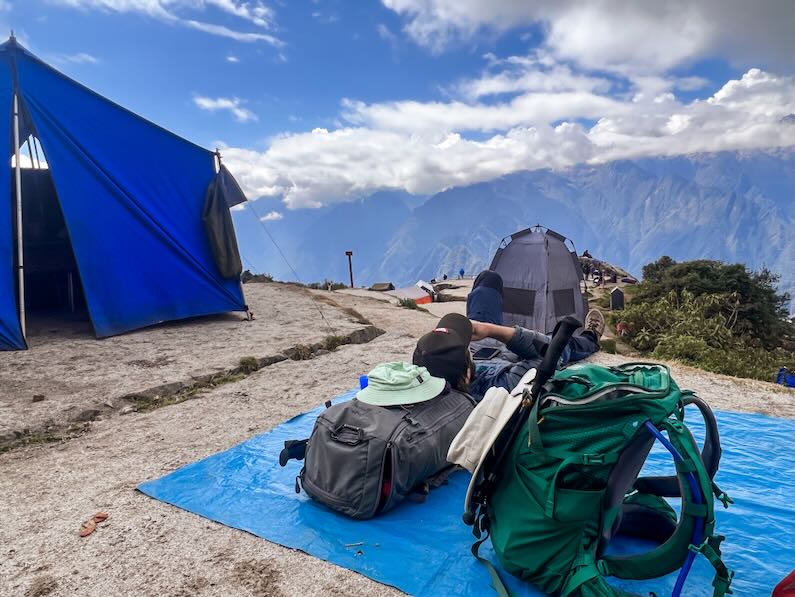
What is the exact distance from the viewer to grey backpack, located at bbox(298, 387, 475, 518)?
274cm

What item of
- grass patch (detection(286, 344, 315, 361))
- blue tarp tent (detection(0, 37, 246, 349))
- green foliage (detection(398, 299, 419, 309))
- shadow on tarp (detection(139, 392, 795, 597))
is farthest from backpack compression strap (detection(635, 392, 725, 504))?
green foliage (detection(398, 299, 419, 309))

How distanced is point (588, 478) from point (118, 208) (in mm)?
8029

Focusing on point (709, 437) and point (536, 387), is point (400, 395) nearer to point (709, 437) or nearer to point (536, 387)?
point (536, 387)

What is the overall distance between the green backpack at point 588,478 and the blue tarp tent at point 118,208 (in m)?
7.13

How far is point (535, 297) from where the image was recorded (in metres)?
8.26

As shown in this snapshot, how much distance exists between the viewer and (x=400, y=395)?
9.99 feet

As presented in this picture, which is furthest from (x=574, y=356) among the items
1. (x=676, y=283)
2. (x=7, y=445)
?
(x=676, y=283)

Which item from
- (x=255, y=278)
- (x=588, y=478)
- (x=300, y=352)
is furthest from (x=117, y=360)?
(x=255, y=278)

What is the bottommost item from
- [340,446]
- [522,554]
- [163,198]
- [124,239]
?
[522,554]

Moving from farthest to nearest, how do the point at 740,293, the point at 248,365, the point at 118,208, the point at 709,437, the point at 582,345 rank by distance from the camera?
the point at 740,293 → the point at 118,208 → the point at 248,365 → the point at 582,345 → the point at 709,437

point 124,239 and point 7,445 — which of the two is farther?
point 124,239

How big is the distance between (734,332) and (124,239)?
12.5 meters

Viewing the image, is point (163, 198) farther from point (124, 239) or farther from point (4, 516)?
point (4, 516)

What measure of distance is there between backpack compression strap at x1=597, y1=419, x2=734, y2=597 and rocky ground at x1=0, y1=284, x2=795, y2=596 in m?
1.26
